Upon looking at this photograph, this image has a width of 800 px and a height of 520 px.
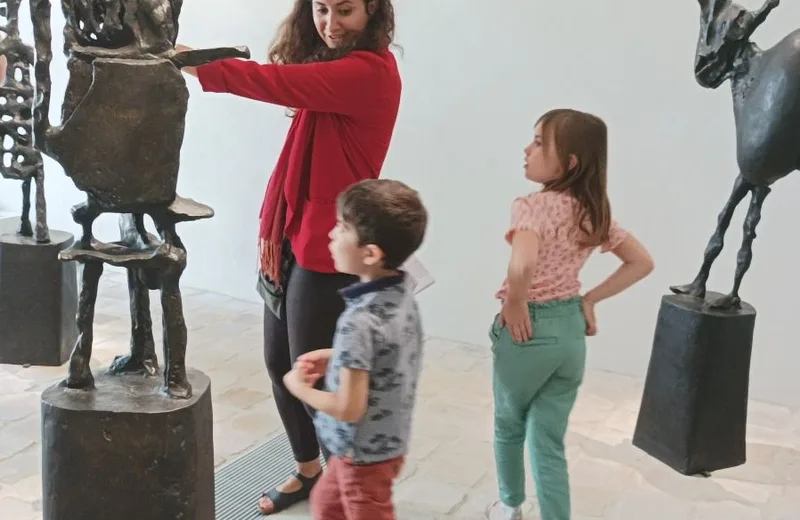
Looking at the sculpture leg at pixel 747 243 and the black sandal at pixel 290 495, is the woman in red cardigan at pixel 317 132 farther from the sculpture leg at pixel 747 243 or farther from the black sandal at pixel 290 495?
the sculpture leg at pixel 747 243

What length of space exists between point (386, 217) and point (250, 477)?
1382mm

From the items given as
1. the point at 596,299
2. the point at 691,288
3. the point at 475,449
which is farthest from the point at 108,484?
the point at 691,288

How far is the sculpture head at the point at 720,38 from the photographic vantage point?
260 cm

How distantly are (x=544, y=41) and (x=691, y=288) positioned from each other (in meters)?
1.40

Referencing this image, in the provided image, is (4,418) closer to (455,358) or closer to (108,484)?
(108,484)

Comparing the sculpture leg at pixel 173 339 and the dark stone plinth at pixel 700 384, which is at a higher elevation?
the sculpture leg at pixel 173 339

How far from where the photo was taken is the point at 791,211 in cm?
347

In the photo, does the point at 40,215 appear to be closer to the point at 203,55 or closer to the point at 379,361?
the point at 203,55

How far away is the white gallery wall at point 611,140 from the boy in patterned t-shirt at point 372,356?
2.30m

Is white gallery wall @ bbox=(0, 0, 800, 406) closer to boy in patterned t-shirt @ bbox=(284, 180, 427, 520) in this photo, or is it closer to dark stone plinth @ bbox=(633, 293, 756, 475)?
dark stone plinth @ bbox=(633, 293, 756, 475)

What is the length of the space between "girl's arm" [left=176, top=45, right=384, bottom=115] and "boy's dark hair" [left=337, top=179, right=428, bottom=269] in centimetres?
43

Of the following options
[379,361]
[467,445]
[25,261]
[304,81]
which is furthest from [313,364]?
[25,261]

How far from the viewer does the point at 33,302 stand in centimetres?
339

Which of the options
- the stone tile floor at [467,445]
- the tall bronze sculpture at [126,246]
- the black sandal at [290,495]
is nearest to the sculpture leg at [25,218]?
the stone tile floor at [467,445]
